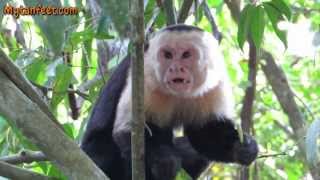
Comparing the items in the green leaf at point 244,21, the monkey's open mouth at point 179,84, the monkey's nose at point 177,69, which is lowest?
the monkey's open mouth at point 179,84

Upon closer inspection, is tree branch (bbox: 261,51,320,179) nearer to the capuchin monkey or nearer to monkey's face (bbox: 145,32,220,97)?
the capuchin monkey

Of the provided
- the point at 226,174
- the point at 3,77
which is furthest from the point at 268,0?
the point at 226,174

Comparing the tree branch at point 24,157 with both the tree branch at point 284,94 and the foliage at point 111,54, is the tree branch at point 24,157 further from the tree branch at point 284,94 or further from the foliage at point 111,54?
the tree branch at point 284,94

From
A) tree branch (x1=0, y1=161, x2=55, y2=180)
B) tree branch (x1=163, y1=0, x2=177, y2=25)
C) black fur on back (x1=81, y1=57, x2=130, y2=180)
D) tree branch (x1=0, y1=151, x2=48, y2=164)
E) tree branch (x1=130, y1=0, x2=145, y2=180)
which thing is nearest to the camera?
tree branch (x1=130, y1=0, x2=145, y2=180)

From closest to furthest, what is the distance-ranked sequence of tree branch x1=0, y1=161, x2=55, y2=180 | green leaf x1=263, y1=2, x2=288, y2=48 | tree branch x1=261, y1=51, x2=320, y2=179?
1. tree branch x1=0, y1=161, x2=55, y2=180
2. green leaf x1=263, y1=2, x2=288, y2=48
3. tree branch x1=261, y1=51, x2=320, y2=179

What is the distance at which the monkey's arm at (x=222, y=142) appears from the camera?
7.40 ft

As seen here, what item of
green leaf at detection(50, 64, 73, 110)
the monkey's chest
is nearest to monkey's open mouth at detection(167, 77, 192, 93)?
the monkey's chest

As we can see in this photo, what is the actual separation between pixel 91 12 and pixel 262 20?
0.73 m

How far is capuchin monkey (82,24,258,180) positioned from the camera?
2088 millimetres

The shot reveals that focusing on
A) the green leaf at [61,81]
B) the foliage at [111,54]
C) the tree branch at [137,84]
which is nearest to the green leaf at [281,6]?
the foliage at [111,54]

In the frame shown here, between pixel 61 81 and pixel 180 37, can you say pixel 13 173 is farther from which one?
pixel 180 37

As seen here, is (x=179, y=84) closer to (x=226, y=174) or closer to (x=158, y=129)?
(x=158, y=129)

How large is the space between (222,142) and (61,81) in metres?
0.71

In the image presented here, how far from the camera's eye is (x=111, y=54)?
2670 mm
